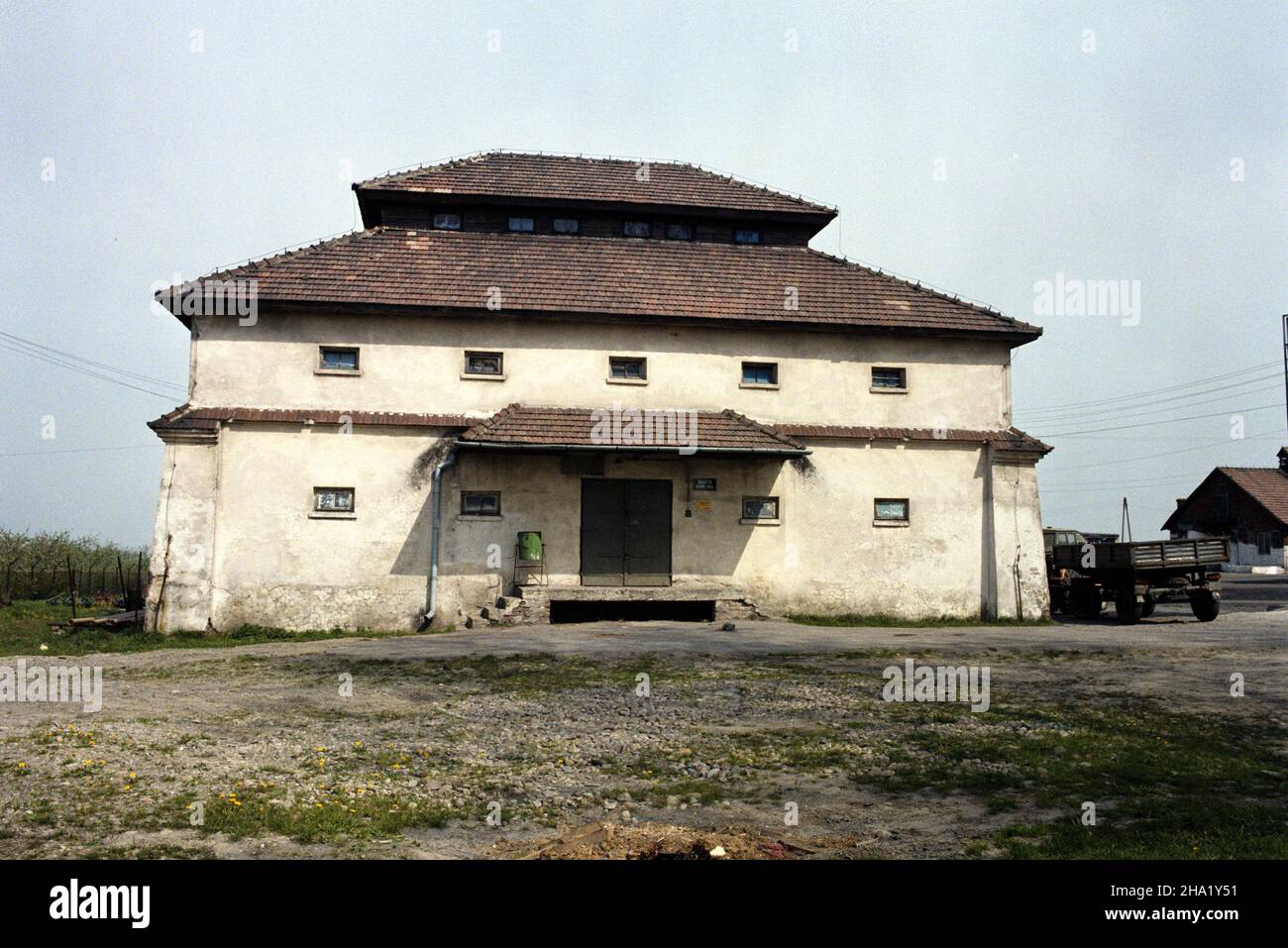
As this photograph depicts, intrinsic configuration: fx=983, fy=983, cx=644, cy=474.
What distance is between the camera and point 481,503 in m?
20.5

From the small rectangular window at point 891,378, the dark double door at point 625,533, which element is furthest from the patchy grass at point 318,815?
the small rectangular window at point 891,378

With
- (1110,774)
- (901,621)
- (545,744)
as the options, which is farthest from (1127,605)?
(545,744)

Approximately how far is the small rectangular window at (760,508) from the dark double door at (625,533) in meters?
1.68

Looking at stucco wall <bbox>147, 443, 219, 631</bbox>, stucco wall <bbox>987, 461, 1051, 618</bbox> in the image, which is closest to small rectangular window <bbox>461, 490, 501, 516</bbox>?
stucco wall <bbox>147, 443, 219, 631</bbox>

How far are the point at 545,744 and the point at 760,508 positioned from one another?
1263 centimetres

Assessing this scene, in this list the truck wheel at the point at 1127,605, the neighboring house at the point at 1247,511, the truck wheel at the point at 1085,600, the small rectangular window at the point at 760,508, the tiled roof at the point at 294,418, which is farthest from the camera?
the neighboring house at the point at 1247,511

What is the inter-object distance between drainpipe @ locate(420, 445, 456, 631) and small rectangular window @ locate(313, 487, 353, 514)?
1711 mm

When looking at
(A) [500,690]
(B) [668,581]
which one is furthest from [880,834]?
(B) [668,581]

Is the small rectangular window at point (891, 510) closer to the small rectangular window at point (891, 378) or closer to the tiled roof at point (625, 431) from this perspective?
the tiled roof at point (625, 431)

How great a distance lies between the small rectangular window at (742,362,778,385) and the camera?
22062 mm

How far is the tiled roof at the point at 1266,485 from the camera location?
170 feet
